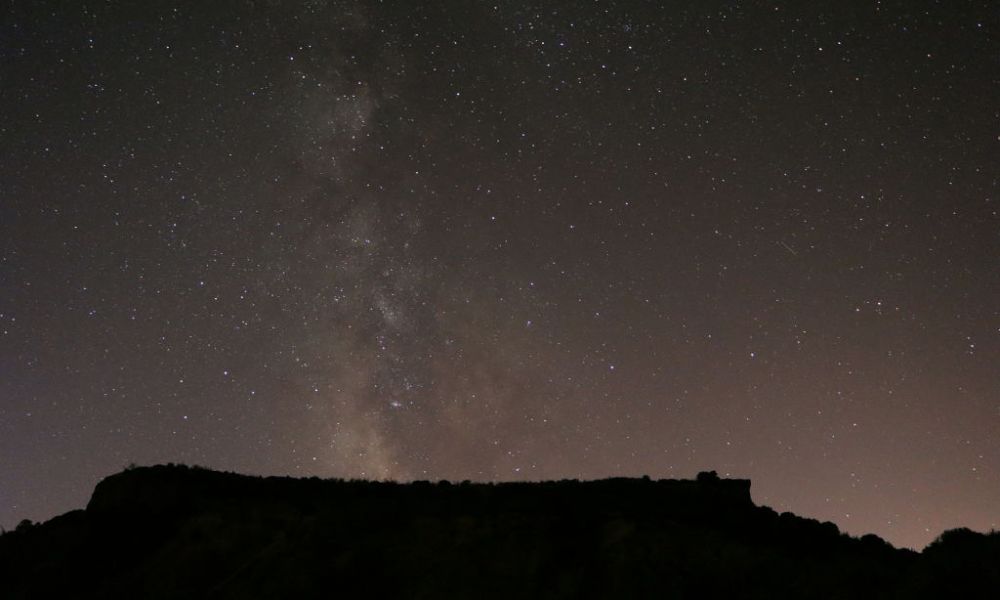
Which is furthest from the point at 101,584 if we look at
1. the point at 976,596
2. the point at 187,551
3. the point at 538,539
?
the point at 976,596

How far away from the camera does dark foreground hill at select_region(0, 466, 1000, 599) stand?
17.8 meters

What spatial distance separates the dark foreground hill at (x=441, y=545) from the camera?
1783 cm

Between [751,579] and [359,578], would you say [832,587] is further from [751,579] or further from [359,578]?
[359,578]

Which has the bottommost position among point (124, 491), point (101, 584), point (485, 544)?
point (101, 584)

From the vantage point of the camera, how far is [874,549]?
2041 cm

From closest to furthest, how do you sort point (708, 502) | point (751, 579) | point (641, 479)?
point (751, 579) → point (708, 502) → point (641, 479)

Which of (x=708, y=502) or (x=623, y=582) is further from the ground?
(x=708, y=502)

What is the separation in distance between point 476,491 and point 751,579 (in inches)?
386

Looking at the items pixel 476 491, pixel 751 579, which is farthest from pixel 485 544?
pixel 751 579

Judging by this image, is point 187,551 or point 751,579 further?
point 187,551

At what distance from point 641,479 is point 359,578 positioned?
11001 millimetres

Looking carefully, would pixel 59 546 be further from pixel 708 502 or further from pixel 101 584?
pixel 708 502

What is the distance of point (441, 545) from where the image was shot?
2028 centimetres

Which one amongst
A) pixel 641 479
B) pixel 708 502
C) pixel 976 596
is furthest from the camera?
pixel 641 479
